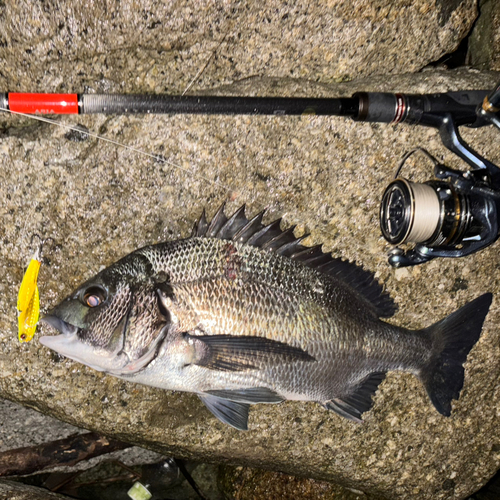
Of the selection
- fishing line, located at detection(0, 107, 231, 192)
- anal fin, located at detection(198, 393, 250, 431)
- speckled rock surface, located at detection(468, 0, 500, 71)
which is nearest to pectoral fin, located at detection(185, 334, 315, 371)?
anal fin, located at detection(198, 393, 250, 431)

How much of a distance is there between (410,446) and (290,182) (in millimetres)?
1866

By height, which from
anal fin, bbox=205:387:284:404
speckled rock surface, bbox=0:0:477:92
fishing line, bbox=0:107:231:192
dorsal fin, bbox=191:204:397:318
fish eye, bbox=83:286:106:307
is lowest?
anal fin, bbox=205:387:284:404

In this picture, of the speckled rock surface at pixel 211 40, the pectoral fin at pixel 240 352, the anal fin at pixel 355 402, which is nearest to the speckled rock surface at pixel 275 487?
the anal fin at pixel 355 402

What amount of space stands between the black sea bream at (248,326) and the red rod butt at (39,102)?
772 mm

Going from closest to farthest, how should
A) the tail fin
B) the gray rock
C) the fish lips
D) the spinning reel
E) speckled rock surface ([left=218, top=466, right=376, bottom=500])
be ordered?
the fish lips
the spinning reel
the gray rock
the tail fin
speckled rock surface ([left=218, top=466, right=376, bottom=500])

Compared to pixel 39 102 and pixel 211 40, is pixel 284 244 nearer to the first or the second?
pixel 211 40

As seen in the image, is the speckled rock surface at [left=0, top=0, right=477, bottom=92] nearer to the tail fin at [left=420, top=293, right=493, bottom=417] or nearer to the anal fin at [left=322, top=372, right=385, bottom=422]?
the tail fin at [left=420, top=293, right=493, bottom=417]

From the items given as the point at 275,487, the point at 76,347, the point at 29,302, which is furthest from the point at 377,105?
the point at 275,487

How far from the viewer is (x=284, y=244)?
2.19m

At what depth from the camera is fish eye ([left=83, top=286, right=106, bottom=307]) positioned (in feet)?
6.43

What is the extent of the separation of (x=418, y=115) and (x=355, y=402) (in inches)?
61.5

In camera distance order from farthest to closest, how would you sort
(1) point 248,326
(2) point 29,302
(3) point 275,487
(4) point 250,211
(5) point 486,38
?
(3) point 275,487, (5) point 486,38, (4) point 250,211, (2) point 29,302, (1) point 248,326

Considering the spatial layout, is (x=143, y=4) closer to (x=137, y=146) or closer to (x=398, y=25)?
(x=137, y=146)

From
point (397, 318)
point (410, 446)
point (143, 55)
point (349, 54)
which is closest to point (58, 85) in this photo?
point (143, 55)
